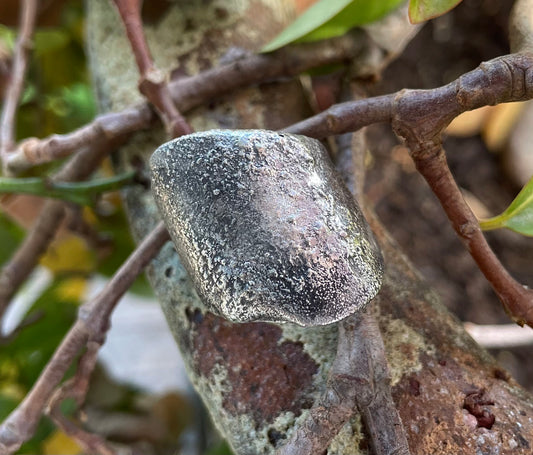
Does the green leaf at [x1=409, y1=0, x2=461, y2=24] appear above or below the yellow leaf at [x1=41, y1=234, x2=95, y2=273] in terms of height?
above

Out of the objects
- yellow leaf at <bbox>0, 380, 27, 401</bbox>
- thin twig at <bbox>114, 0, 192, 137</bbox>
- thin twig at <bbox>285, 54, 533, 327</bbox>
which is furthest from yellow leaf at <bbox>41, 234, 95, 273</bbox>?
thin twig at <bbox>285, 54, 533, 327</bbox>

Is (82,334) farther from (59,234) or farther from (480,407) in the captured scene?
(59,234)

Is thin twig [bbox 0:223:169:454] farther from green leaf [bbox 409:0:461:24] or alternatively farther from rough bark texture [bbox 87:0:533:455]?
green leaf [bbox 409:0:461:24]

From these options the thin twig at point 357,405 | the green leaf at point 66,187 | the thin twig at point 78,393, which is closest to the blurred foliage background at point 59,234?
the green leaf at point 66,187

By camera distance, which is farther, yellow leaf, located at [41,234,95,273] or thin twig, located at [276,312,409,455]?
yellow leaf, located at [41,234,95,273]

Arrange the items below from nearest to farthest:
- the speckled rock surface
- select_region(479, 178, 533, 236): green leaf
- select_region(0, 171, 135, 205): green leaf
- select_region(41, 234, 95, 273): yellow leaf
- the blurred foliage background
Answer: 1. the speckled rock surface
2. select_region(479, 178, 533, 236): green leaf
3. select_region(0, 171, 135, 205): green leaf
4. the blurred foliage background
5. select_region(41, 234, 95, 273): yellow leaf

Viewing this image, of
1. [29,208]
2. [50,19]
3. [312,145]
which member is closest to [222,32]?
[312,145]
